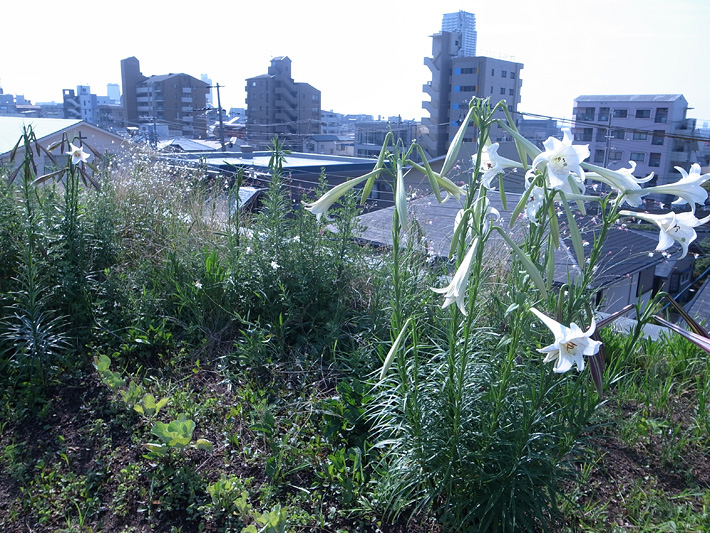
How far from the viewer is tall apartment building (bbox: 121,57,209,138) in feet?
193

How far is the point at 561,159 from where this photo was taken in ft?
4.24

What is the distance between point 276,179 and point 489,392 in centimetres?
194

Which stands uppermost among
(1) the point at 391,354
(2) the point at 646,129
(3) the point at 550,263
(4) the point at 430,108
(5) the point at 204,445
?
(4) the point at 430,108

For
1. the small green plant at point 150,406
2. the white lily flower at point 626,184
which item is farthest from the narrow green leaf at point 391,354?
the small green plant at point 150,406

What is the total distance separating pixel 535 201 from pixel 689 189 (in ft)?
1.37

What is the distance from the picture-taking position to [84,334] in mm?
2998

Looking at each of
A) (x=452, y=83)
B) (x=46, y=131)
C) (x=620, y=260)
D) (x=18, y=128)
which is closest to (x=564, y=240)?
(x=620, y=260)

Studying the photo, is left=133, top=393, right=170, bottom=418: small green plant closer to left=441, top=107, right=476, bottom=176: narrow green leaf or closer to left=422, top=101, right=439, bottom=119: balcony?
left=441, top=107, right=476, bottom=176: narrow green leaf

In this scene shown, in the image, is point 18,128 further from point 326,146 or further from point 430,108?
point 326,146

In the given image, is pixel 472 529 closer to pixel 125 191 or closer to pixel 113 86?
pixel 125 191

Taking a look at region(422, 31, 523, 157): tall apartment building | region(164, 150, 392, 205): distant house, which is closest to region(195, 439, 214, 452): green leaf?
region(164, 150, 392, 205): distant house

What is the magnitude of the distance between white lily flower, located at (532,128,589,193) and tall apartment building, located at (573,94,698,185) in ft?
111

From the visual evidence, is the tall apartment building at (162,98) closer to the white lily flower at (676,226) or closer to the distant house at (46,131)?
the distant house at (46,131)

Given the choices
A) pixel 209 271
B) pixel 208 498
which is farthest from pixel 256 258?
pixel 208 498
